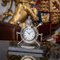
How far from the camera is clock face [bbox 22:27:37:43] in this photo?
6.36 feet

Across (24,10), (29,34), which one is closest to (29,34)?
(29,34)

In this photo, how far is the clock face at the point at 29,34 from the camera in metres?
1.94

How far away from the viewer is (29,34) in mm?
1943

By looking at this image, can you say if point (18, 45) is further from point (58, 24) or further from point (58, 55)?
point (58, 24)

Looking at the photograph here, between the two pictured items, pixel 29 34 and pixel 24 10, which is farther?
pixel 24 10

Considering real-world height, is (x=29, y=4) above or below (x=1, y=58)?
above

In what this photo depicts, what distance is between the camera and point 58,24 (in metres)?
3.70

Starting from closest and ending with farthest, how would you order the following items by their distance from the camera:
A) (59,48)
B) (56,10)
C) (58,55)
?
1. (58,55)
2. (59,48)
3. (56,10)

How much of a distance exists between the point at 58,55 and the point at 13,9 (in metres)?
2.06

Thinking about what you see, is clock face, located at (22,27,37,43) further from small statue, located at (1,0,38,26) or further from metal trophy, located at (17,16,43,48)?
small statue, located at (1,0,38,26)

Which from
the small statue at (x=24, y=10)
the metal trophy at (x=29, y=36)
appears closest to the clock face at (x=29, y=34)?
the metal trophy at (x=29, y=36)

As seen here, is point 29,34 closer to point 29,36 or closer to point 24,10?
point 29,36

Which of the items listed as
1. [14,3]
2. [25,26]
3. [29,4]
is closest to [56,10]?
[29,4]

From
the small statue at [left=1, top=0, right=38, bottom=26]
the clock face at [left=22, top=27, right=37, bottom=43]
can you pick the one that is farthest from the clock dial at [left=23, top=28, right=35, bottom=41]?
the small statue at [left=1, top=0, right=38, bottom=26]
